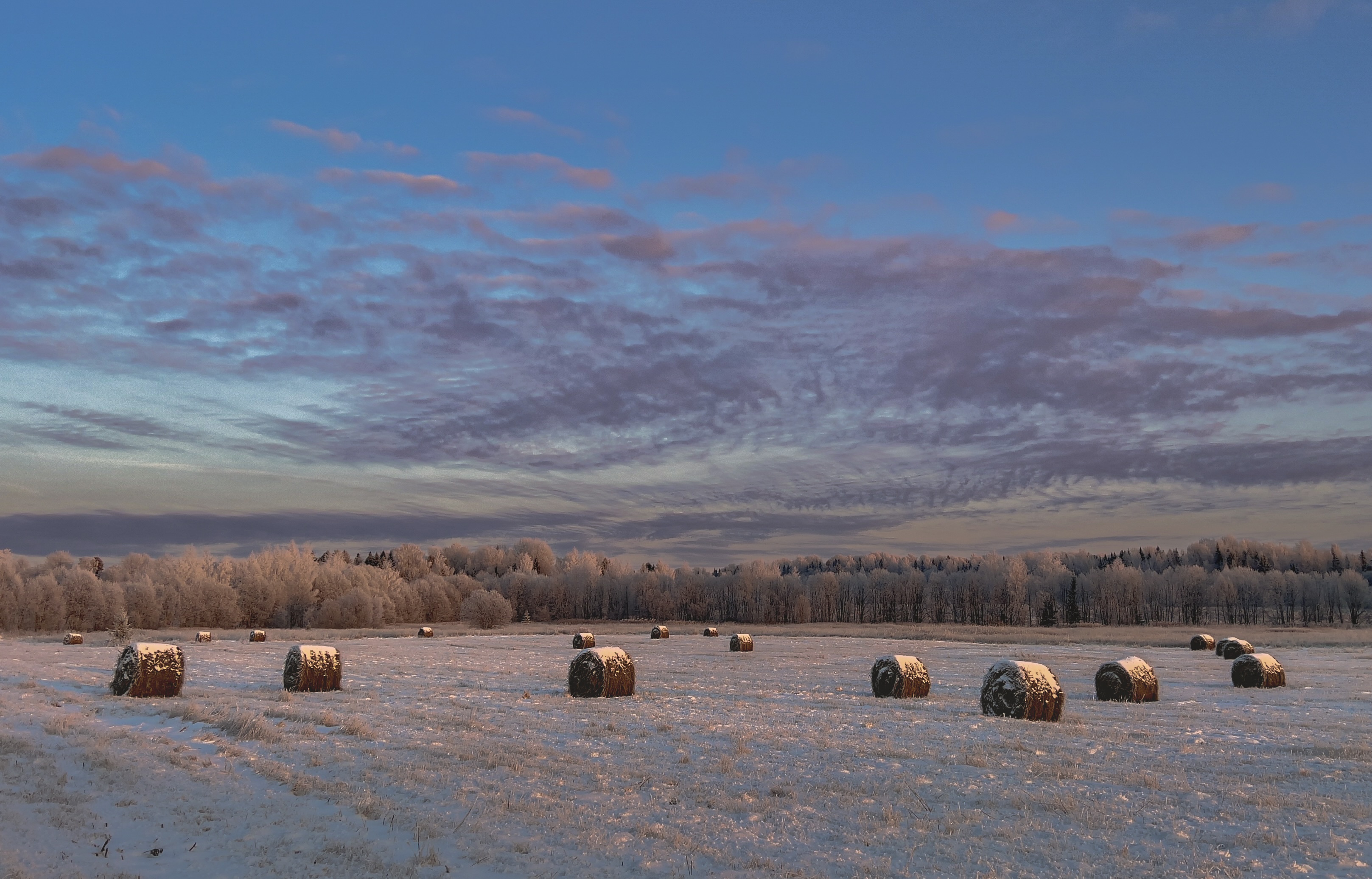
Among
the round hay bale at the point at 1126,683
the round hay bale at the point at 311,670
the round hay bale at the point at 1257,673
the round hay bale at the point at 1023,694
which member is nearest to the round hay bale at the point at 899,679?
the round hay bale at the point at 1023,694

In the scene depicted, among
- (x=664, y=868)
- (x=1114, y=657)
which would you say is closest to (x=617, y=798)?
(x=664, y=868)

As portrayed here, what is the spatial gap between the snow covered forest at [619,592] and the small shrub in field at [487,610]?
0.27 m

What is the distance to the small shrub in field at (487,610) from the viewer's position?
315 ft

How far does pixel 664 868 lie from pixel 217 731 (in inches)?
365

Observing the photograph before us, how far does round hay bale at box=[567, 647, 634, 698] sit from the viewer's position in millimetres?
19578

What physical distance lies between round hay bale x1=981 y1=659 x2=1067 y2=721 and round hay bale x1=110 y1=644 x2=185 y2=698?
16.6m

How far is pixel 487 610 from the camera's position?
3799 inches

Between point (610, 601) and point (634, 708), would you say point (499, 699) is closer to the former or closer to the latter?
point (634, 708)

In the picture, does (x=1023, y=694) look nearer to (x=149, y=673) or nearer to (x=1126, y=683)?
(x=1126, y=683)

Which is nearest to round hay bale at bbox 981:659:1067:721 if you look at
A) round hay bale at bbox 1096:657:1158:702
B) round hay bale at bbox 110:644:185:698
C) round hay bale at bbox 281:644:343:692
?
round hay bale at bbox 1096:657:1158:702

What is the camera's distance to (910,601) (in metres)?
142

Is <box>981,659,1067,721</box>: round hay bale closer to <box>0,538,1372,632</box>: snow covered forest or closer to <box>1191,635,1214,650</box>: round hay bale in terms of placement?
<box>1191,635,1214,650</box>: round hay bale

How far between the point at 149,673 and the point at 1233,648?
38724mm

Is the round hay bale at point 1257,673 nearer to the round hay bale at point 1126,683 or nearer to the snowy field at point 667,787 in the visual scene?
the snowy field at point 667,787
